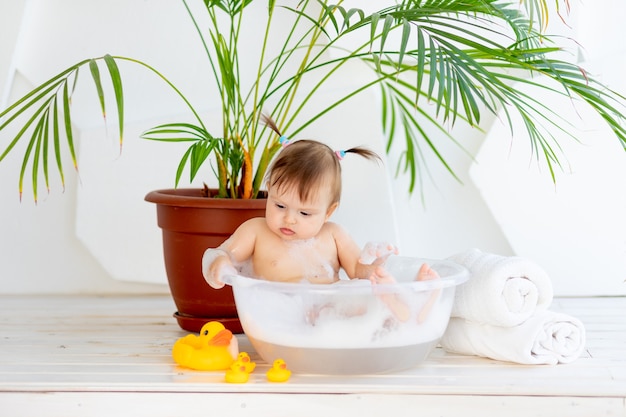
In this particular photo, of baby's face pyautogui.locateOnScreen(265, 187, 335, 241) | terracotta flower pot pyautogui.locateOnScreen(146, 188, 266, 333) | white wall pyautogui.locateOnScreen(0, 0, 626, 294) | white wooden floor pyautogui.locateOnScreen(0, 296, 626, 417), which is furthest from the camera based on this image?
white wall pyautogui.locateOnScreen(0, 0, 626, 294)

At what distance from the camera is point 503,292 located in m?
1.88

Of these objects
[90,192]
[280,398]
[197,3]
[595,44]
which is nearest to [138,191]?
[90,192]

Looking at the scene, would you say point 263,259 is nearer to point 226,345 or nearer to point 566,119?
point 226,345

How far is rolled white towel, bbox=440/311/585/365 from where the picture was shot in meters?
1.86

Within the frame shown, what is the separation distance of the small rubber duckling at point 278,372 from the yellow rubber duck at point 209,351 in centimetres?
14

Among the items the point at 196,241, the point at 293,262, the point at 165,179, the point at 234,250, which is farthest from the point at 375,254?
the point at 165,179

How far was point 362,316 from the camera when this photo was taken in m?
1.72

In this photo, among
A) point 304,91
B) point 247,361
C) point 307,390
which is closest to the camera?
point 307,390

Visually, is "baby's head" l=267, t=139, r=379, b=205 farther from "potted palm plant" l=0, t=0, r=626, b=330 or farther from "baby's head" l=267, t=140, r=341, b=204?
"potted palm plant" l=0, t=0, r=626, b=330

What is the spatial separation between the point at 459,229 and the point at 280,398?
1225 mm

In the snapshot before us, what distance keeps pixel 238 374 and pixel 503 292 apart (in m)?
0.59

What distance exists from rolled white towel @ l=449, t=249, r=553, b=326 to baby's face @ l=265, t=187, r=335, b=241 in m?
0.35

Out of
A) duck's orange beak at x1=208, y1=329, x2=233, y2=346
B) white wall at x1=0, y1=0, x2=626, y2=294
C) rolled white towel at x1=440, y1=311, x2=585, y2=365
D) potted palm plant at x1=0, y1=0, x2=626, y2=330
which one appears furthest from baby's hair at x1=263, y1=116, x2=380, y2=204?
white wall at x1=0, y1=0, x2=626, y2=294

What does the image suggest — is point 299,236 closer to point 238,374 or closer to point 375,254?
point 375,254
